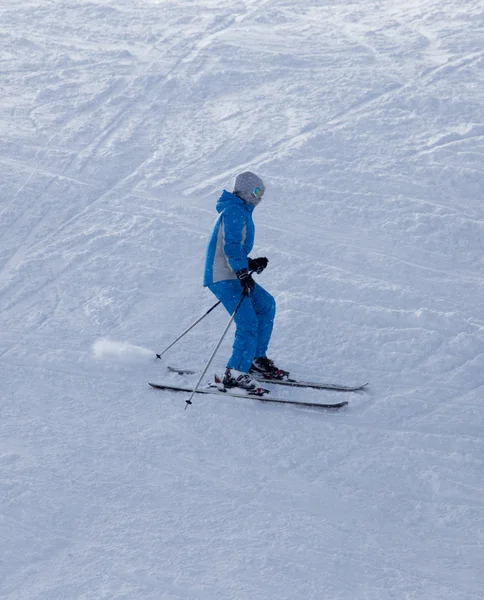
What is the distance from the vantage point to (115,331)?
725 cm

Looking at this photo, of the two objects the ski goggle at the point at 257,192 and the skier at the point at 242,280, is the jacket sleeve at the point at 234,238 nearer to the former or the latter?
the skier at the point at 242,280

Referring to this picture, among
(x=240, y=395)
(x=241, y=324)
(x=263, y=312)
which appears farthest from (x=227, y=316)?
(x=240, y=395)

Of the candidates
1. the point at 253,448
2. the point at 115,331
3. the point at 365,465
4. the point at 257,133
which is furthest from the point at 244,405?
the point at 257,133

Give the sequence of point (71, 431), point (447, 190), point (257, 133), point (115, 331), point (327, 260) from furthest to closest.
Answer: point (257, 133), point (447, 190), point (327, 260), point (115, 331), point (71, 431)

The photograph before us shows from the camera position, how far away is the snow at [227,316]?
4.55 metres

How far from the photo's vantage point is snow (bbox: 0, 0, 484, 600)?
14.9ft

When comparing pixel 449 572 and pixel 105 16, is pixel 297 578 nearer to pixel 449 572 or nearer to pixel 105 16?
pixel 449 572

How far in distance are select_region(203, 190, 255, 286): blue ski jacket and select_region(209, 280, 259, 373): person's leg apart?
3.8 inches

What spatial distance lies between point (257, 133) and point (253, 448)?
268 inches

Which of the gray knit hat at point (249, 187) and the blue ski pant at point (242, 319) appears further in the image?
the blue ski pant at point (242, 319)

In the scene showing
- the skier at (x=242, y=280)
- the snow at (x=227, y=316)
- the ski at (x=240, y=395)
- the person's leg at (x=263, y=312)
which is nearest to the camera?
the snow at (x=227, y=316)

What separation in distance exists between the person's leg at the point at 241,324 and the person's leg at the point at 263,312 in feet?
0.43

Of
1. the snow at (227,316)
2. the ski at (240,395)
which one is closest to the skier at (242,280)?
the ski at (240,395)

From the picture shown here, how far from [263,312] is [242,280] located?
55 centimetres
